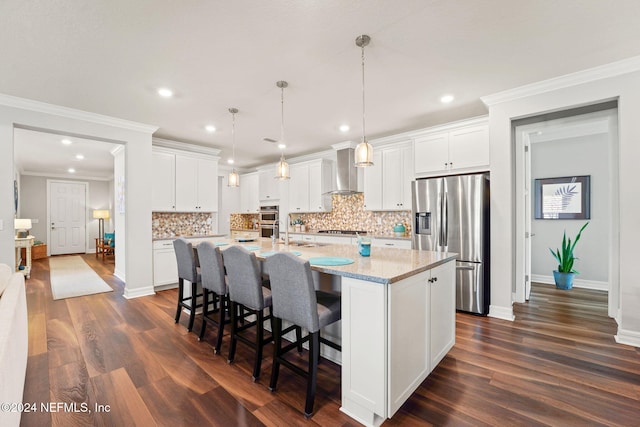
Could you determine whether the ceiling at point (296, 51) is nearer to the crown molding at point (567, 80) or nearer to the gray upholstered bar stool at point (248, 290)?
the crown molding at point (567, 80)

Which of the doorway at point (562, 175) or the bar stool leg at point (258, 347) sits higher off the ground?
the doorway at point (562, 175)

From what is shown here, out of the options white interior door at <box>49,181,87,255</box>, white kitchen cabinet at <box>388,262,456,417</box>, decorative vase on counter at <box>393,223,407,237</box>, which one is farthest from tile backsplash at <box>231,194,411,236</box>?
white interior door at <box>49,181,87,255</box>

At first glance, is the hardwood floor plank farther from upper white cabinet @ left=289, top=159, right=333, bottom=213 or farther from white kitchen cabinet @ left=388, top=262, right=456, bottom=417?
upper white cabinet @ left=289, top=159, right=333, bottom=213

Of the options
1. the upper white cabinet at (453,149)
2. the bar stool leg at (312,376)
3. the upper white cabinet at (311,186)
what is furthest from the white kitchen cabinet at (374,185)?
the bar stool leg at (312,376)

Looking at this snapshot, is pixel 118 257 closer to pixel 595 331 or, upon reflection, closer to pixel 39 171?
pixel 39 171

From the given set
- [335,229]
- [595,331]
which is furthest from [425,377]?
[335,229]

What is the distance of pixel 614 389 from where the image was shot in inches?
77.2

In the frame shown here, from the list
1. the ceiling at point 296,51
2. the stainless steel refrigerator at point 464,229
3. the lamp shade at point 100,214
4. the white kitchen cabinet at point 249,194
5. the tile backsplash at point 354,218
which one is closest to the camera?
the ceiling at point 296,51

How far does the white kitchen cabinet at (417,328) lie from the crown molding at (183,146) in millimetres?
4805

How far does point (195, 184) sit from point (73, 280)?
2.89m

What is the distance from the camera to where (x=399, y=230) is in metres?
4.61

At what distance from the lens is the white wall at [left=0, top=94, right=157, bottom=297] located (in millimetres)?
3229

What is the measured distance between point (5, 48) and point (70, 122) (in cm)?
152

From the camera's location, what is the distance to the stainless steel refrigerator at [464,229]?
134 inches
